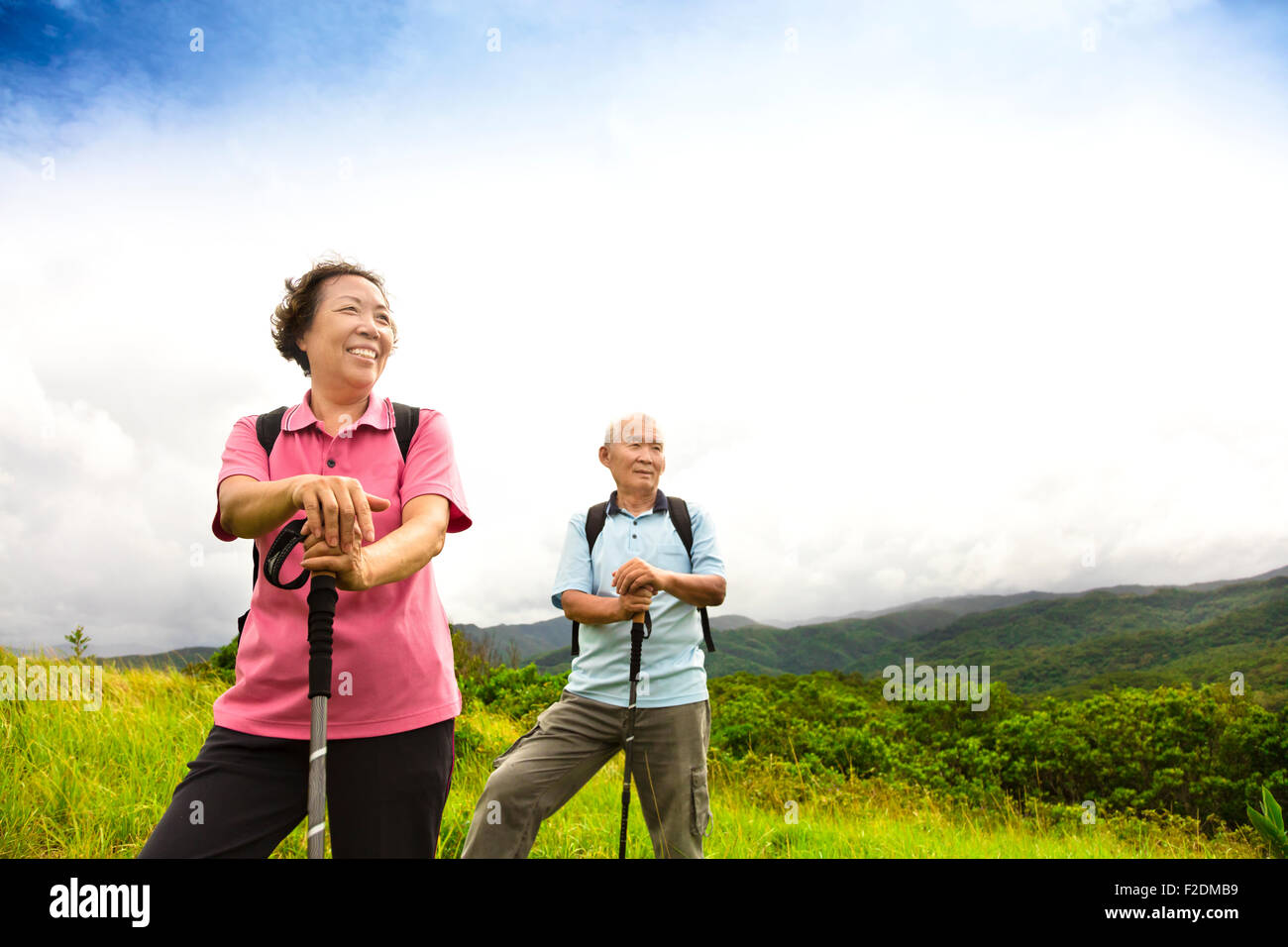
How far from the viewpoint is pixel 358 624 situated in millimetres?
2289

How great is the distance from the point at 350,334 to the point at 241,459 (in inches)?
19.4

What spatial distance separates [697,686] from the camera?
3.96 metres

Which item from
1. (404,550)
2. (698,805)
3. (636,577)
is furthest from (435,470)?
(698,805)

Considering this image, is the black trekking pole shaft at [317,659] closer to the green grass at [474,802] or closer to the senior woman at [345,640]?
the senior woman at [345,640]

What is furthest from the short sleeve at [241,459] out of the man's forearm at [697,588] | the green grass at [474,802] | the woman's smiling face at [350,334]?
the green grass at [474,802]

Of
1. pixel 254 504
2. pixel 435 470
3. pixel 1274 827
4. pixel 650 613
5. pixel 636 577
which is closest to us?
pixel 1274 827

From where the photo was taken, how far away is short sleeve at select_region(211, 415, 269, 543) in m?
2.37

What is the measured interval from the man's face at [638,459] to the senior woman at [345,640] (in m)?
1.93

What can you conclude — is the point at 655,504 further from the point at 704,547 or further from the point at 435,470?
the point at 435,470

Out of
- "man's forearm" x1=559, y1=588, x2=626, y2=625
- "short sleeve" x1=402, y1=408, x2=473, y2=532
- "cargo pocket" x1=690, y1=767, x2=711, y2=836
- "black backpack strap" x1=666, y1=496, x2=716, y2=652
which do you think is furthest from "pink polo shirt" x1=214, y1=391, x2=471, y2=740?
"black backpack strap" x1=666, y1=496, x2=716, y2=652
